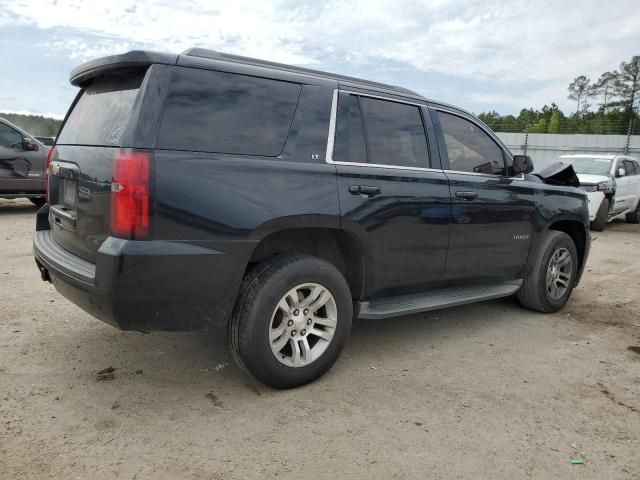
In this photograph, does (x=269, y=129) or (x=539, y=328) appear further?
(x=539, y=328)

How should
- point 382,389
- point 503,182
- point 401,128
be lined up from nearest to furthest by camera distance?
point 382,389 < point 401,128 < point 503,182

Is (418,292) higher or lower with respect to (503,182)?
lower

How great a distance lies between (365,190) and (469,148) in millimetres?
1394

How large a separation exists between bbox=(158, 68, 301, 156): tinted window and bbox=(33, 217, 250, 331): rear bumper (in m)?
0.57

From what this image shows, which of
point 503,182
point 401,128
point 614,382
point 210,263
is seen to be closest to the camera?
point 210,263

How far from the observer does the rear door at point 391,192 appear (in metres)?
3.47

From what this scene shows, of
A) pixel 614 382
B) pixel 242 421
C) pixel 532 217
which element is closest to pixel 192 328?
pixel 242 421

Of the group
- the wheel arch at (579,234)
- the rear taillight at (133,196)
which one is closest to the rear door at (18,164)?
the rear taillight at (133,196)

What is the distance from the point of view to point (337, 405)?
3.15 m

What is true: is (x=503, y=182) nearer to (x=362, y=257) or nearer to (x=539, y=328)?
(x=539, y=328)

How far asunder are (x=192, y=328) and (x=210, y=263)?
1.26 ft

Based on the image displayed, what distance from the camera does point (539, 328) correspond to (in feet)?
15.6

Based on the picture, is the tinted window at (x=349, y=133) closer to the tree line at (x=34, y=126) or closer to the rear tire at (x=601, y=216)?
the tree line at (x=34, y=126)

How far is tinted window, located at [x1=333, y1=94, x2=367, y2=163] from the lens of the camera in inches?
136
